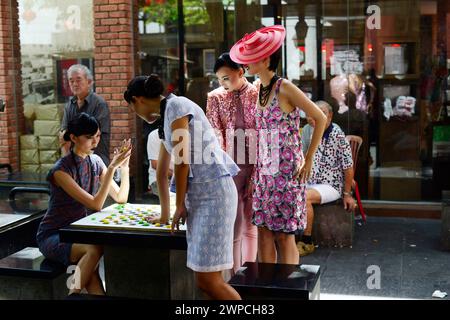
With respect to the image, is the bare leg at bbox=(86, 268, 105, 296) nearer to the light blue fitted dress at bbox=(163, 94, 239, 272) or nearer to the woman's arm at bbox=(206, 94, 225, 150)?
the light blue fitted dress at bbox=(163, 94, 239, 272)

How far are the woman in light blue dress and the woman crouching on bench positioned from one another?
0.95 meters

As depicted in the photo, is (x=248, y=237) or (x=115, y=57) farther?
(x=115, y=57)

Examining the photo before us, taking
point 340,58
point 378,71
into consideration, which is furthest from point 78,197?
point 378,71

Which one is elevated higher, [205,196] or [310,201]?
[205,196]

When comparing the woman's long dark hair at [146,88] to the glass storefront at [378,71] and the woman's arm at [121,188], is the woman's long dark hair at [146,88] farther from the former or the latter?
the glass storefront at [378,71]

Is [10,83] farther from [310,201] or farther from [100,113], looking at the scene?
[310,201]

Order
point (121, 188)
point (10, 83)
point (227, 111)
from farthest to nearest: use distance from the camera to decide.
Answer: point (10, 83) → point (121, 188) → point (227, 111)

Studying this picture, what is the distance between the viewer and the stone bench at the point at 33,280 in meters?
4.51

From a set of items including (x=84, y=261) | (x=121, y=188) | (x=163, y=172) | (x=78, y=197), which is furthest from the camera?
(x=121, y=188)

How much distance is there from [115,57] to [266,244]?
4.67 metres

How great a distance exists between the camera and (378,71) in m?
8.48

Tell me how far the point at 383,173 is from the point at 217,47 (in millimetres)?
2834

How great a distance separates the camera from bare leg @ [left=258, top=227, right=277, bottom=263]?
4582mm
